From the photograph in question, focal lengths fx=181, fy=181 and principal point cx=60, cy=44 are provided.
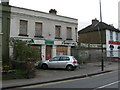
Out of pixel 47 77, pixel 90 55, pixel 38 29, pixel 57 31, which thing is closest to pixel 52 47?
pixel 57 31

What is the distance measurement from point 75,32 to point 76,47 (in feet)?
8.39

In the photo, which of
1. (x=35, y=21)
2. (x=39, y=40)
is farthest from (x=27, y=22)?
(x=39, y=40)

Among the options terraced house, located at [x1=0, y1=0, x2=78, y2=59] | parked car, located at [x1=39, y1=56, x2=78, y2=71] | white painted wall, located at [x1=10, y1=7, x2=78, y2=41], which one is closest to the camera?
parked car, located at [x1=39, y1=56, x2=78, y2=71]

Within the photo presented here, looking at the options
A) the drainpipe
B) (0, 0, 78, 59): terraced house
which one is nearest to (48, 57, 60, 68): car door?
(0, 0, 78, 59): terraced house

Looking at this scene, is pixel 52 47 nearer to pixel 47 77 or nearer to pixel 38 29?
pixel 38 29

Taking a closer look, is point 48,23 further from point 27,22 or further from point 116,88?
point 116,88

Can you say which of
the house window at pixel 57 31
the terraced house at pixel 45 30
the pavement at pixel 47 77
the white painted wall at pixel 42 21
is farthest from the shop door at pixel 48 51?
the pavement at pixel 47 77

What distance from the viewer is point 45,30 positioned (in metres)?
23.2

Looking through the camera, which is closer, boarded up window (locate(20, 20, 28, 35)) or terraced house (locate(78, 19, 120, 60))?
boarded up window (locate(20, 20, 28, 35))

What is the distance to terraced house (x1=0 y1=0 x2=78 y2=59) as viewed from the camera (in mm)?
20656

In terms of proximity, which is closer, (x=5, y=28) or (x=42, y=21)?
(x=5, y=28)

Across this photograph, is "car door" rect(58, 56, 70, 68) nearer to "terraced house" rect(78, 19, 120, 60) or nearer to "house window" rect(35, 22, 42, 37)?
"house window" rect(35, 22, 42, 37)

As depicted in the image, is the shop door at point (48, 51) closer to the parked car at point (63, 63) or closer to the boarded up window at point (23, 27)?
the boarded up window at point (23, 27)

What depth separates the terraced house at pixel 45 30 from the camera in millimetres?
20656
